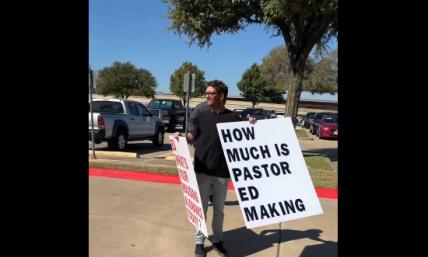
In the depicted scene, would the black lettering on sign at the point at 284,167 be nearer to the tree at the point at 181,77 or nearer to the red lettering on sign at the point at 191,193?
the red lettering on sign at the point at 191,193

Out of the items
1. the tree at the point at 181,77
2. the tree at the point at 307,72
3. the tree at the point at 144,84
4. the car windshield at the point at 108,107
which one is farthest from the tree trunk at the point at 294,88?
the tree at the point at 144,84

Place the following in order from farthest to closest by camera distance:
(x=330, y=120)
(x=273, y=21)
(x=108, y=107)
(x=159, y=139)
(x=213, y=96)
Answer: (x=330, y=120), (x=159, y=139), (x=108, y=107), (x=273, y=21), (x=213, y=96)

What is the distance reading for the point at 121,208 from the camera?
20.1 feet

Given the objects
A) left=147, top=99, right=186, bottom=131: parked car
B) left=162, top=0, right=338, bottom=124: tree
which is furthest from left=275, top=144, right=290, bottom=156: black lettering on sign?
left=147, top=99, right=186, bottom=131: parked car

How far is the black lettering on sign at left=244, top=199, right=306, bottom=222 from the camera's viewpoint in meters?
3.67

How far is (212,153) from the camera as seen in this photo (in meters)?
4.10

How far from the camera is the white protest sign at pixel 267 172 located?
3725 mm

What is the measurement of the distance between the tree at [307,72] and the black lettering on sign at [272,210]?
42255mm

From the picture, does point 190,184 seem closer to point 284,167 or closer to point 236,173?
point 236,173

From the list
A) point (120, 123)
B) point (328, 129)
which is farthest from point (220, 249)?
point (328, 129)

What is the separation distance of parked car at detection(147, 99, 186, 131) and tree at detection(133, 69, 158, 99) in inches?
1474

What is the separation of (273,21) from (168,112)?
11.5m
